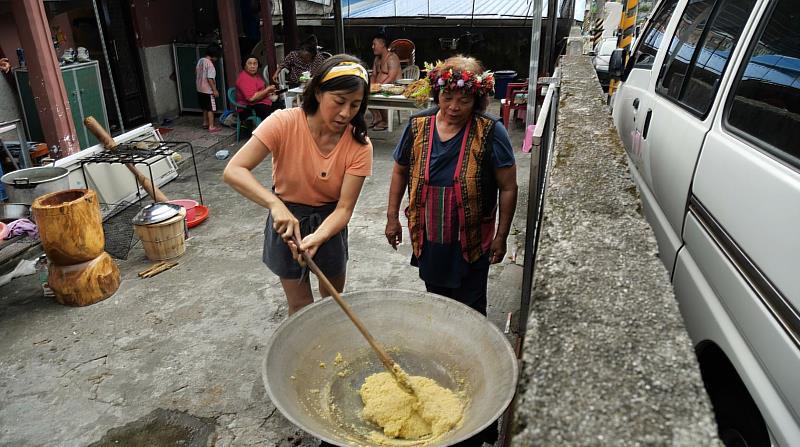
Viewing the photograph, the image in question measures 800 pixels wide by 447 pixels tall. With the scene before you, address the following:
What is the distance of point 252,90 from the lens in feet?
27.3

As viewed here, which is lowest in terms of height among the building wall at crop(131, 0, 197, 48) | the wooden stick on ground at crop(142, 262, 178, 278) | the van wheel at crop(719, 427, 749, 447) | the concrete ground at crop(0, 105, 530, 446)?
the concrete ground at crop(0, 105, 530, 446)

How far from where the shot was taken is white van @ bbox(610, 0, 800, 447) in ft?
4.32

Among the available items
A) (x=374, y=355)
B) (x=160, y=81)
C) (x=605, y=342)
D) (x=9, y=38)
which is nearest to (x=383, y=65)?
(x=160, y=81)

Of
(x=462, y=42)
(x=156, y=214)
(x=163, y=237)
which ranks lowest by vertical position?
(x=163, y=237)

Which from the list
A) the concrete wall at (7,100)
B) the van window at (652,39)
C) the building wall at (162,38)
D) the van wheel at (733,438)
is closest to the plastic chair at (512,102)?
the van window at (652,39)

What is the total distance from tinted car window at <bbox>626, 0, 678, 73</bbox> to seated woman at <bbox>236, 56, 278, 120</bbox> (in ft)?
19.1

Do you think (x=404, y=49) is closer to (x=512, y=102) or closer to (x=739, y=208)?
(x=512, y=102)

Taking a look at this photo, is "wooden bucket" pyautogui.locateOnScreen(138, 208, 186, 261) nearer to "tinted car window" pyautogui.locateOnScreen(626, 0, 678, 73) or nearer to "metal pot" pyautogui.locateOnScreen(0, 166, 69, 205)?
"metal pot" pyautogui.locateOnScreen(0, 166, 69, 205)

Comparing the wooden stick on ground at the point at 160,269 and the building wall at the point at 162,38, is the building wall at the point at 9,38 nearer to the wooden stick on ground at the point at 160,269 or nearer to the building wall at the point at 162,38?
the building wall at the point at 162,38

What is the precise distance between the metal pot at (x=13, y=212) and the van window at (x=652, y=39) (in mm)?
5153

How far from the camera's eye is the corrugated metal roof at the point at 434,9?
1332 centimetres

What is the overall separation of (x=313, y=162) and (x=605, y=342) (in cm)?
168

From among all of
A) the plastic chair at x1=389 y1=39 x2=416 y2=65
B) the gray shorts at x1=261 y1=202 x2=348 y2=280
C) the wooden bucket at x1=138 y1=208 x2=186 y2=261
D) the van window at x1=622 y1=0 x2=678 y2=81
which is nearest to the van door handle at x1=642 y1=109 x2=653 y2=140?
the van window at x1=622 y1=0 x2=678 y2=81

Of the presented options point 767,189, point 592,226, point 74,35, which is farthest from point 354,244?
point 74,35
